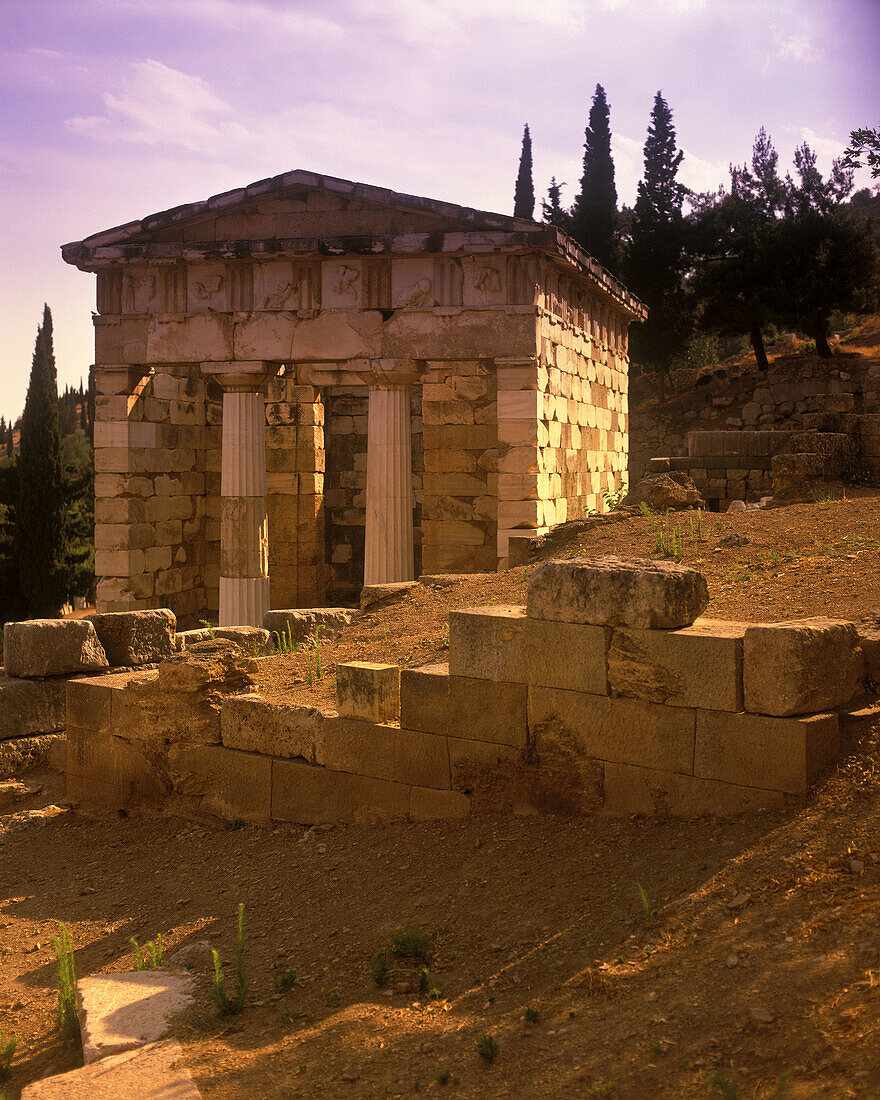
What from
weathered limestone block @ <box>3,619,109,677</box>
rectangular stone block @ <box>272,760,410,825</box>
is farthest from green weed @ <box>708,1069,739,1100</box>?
weathered limestone block @ <box>3,619,109,677</box>

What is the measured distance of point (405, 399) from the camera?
48.8ft

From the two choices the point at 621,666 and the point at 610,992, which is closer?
the point at 610,992

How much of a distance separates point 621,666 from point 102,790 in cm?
497

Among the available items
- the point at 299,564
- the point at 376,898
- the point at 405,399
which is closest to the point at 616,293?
the point at 405,399

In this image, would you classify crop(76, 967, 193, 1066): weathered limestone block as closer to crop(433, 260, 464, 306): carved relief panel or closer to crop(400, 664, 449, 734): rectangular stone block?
crop(400, 664, 449, 734): rectangular stone block

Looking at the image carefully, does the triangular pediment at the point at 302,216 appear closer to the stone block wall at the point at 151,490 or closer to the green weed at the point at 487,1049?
the stone block wall at the point at 151,490

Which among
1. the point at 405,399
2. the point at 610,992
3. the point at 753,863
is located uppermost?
the point at 405,399

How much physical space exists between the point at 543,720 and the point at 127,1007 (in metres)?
2.99

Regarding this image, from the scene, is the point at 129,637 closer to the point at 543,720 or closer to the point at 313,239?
the point at 543,720

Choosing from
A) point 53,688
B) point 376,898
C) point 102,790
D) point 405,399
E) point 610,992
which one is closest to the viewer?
point 610,992

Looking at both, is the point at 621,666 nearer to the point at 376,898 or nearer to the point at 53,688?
the point at 376,898

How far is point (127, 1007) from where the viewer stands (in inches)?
216

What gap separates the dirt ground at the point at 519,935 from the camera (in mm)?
4227

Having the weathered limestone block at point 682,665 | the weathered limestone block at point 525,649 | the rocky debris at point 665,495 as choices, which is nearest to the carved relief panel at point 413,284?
the rocky debris at point 665,495
